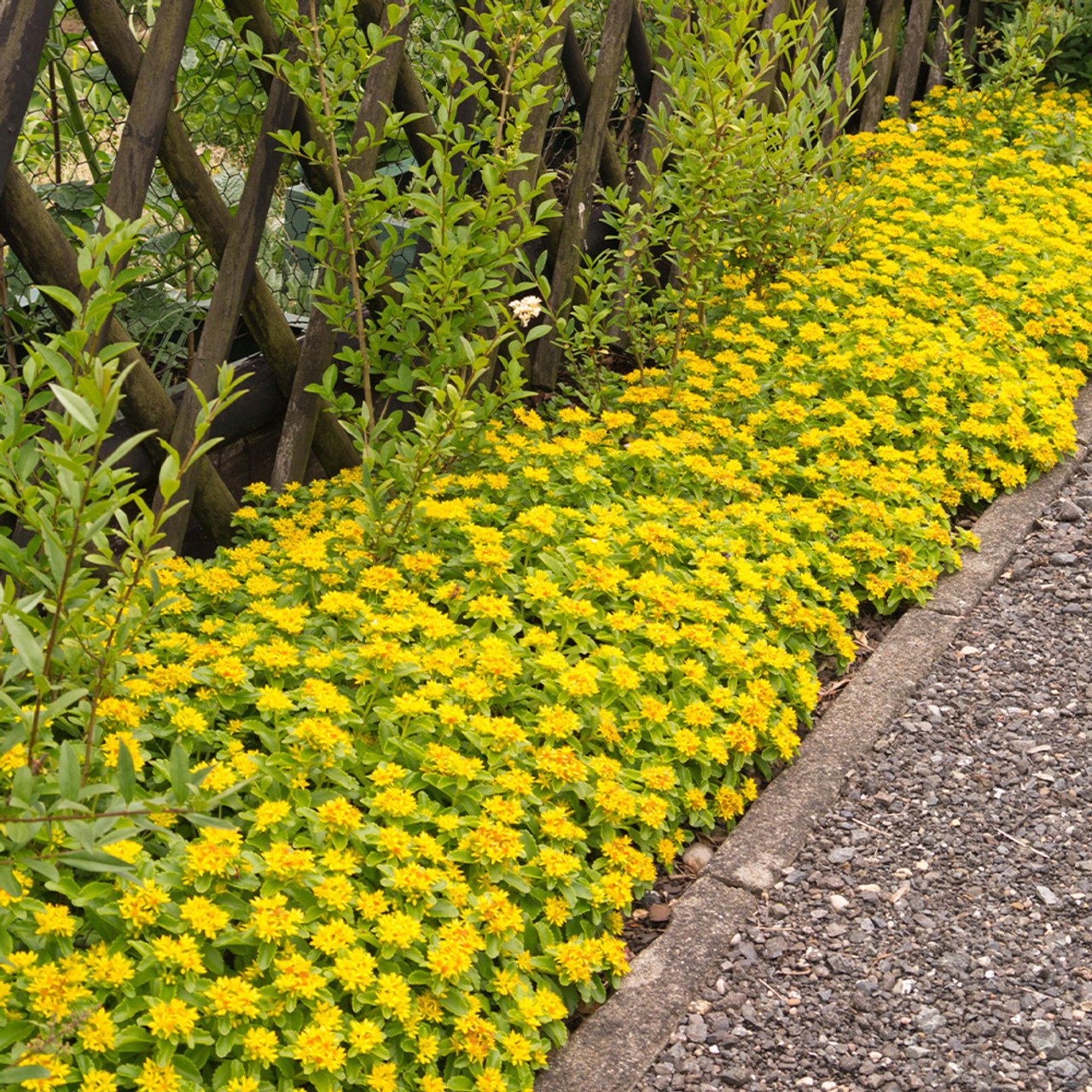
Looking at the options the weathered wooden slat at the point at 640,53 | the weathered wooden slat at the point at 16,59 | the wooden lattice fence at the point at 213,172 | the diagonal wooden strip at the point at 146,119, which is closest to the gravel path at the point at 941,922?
the wooden lattice fence at the point at 213,172

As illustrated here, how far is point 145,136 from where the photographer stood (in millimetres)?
2662

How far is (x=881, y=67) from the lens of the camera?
20.2 ft

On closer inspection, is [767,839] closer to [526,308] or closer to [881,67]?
[526,308]

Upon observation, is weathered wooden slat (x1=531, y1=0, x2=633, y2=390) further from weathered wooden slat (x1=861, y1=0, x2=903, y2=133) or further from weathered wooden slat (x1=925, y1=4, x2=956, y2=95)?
weathered wooden slat (x1=925, y1=4, x2=956, y2=95)

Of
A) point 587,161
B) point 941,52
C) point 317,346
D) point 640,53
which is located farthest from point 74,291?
point 941,52

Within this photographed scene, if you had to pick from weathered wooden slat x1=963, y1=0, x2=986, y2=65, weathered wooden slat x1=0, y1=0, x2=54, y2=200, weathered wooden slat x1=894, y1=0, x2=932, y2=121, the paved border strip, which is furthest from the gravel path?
weathered wooden slat x1=963, y1=0, x2=986, y2=65

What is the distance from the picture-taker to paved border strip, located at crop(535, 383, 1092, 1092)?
207 cm

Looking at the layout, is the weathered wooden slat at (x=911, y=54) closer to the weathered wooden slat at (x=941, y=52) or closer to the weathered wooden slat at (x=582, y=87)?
the weathered wooden slat at (x=941, y=52)

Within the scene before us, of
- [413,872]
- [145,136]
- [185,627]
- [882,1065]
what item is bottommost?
[882,1065]

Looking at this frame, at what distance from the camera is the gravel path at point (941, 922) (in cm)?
210

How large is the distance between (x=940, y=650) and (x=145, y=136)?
2.51 metres

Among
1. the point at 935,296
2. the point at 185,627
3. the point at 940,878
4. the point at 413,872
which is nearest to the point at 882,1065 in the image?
the point at 940,878

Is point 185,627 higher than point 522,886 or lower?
higher

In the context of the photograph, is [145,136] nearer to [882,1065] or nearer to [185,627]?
[185,627]
